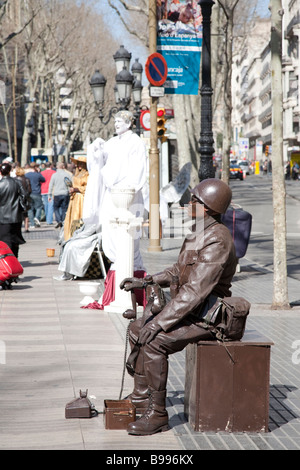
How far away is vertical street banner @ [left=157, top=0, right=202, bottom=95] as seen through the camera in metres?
16.8

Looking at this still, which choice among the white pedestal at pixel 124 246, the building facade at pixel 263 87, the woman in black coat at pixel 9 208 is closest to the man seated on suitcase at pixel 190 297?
the white pedestal at pixel 124 246

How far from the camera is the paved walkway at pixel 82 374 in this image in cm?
527

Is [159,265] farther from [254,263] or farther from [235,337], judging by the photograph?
[235,337]

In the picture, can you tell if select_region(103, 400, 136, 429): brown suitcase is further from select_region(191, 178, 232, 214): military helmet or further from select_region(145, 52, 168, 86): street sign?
select_region(145, 52, 168, 86): street sign

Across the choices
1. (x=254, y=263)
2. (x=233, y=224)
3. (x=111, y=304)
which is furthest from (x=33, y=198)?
(x=111, y=304)

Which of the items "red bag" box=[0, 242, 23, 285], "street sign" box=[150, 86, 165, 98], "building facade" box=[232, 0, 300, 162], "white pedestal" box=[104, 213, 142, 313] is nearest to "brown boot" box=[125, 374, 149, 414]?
"white pedestal" box=[104, 213, 142, 313]

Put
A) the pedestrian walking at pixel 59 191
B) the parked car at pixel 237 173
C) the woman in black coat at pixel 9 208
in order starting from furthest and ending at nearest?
the parked car at pixel 237 173, the pedestrian walking at pixel 59 191, the woman in black coat at pixel 9 208

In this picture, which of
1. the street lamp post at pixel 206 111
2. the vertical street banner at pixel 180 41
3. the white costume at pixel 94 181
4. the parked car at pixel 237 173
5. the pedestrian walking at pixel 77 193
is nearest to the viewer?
the white costume at pixel 94 181

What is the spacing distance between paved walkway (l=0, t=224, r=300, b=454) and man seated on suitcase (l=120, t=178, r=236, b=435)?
0.30m

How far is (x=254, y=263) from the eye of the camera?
54.1ft

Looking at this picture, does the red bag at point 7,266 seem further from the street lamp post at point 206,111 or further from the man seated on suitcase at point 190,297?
the man seated on suitcase at point 190,297

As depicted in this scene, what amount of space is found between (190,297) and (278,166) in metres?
5.51

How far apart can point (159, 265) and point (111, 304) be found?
4906mm

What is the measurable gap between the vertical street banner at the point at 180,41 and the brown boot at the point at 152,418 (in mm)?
12151
